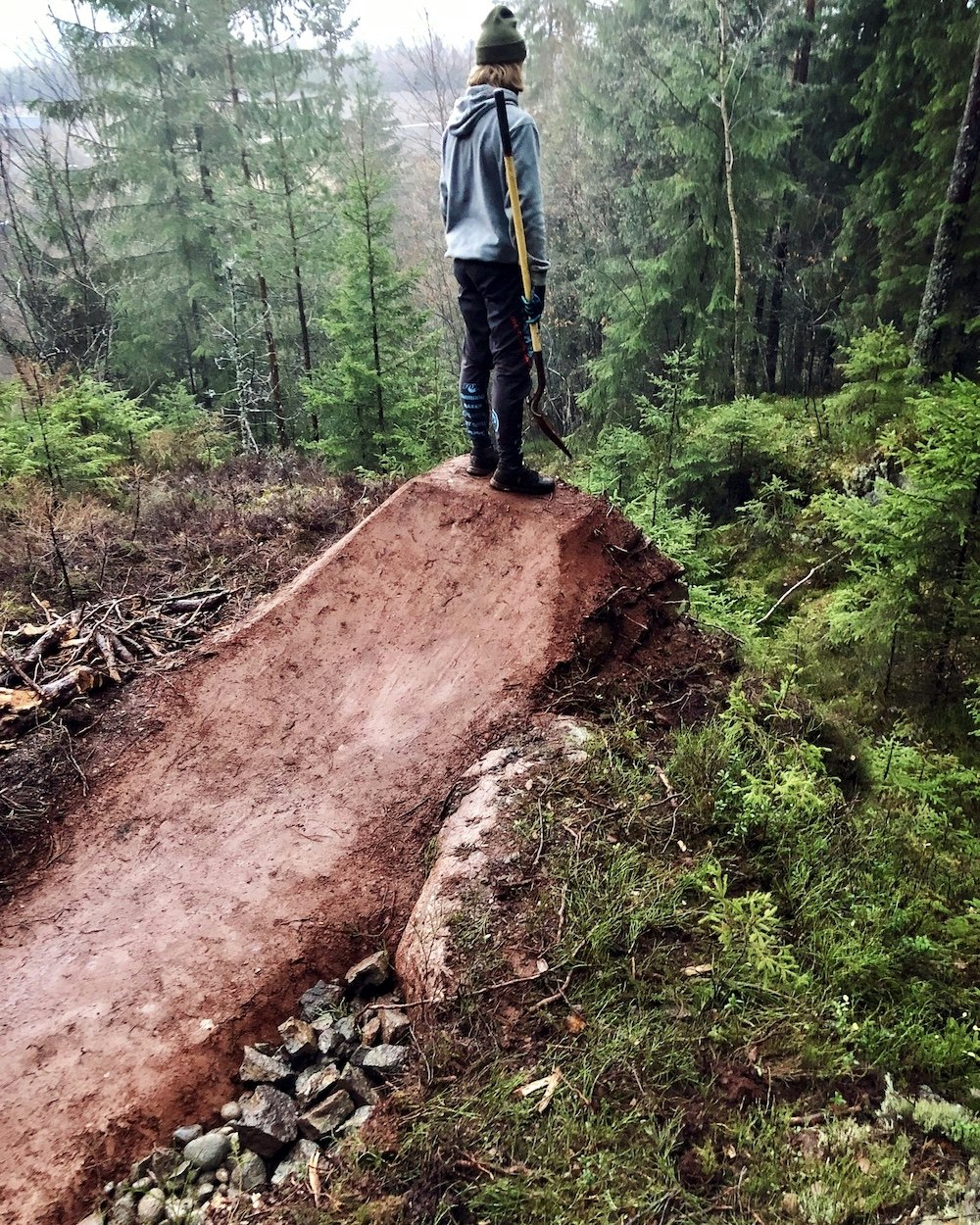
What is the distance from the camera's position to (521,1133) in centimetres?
240

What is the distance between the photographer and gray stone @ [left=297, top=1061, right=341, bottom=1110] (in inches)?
114

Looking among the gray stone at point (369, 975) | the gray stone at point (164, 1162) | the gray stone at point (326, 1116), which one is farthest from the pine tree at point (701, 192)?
the gray stone at point (164, 1162)

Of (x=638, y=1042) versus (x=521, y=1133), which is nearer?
(x=521, y=1133)

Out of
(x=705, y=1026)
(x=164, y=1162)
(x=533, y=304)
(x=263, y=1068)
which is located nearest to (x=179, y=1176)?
(x=164, y=1162)

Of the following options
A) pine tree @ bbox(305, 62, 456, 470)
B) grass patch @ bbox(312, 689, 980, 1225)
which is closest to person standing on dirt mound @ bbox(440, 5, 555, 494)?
grass patch @ bbox(312, 689, 980, 1225)

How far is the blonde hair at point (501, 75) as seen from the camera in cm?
429

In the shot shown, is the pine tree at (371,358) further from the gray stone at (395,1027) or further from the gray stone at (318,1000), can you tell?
the gray stone at (395,1027)

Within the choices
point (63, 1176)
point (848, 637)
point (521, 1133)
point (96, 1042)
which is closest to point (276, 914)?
point (96, 1042)

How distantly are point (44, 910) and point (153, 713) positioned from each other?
54.6 inches

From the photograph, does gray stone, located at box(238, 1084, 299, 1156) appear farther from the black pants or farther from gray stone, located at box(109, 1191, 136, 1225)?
the black pants

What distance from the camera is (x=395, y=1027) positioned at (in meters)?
3.03

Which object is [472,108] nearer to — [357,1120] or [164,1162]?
[357,1120]

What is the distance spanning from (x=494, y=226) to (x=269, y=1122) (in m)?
4.83

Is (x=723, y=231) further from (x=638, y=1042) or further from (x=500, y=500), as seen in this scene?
(x=638, y=1042)
